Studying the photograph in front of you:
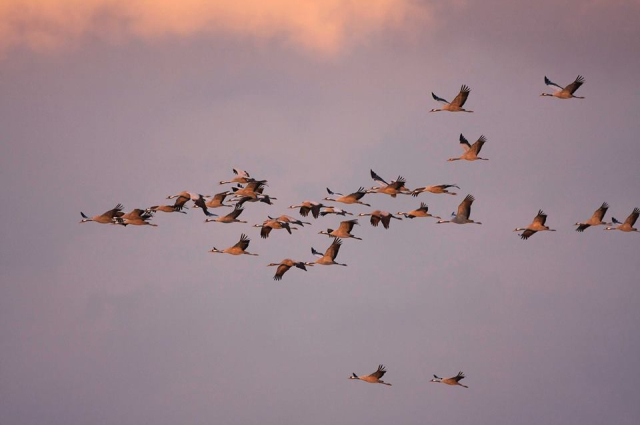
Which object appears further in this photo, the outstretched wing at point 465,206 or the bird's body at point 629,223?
the bird's body at point 629,223

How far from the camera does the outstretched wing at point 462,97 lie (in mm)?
68188

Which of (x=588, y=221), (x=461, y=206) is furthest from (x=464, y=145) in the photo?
(x=588, y=221)

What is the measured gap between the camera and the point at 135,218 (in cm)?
7062

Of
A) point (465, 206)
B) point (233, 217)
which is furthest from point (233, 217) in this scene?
point (465, 206)

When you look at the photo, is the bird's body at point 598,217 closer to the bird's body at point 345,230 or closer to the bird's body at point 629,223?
the bird's body at point 629,223

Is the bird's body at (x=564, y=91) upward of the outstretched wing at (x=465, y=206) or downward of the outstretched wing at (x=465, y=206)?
upward

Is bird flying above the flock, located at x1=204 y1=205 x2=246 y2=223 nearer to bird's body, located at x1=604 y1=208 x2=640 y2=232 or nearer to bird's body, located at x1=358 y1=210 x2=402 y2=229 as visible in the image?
bird's body, located at x1=358 y1=210 x2=402 y2=229

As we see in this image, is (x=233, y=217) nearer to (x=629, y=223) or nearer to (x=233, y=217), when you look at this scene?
(x=233, y=217)

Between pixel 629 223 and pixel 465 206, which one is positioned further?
pixel 629 223

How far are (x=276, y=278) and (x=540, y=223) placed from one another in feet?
40.3

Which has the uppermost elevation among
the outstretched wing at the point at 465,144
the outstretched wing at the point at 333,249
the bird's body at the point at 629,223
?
the outstretched wing at the point at 465,144

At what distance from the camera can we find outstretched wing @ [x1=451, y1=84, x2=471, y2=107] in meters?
68.2

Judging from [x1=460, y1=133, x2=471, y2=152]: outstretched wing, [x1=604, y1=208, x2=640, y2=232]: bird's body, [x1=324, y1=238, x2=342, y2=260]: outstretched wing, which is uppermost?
[x1=460, y1=133, x2=471, y2=152]: outstretched wing

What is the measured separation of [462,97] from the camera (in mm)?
68562
